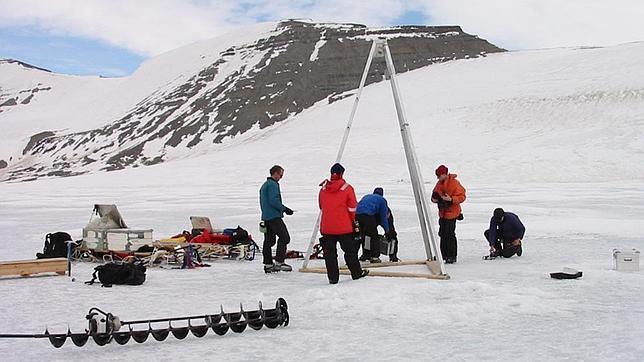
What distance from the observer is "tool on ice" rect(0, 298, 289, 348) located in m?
5.79

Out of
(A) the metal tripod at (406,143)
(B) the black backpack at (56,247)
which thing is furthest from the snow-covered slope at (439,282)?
(A) the metal tripod at (406,143)

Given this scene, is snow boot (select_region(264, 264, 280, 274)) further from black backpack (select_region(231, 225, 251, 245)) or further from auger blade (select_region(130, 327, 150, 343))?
auger blade (select_region(130, 327, 150, 343))

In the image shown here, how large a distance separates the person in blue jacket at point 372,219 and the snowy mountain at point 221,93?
58712 millimetres

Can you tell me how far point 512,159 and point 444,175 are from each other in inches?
1328

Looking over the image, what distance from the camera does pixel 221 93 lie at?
311 ft

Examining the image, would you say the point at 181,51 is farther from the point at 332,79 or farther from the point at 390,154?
the point at 390,154

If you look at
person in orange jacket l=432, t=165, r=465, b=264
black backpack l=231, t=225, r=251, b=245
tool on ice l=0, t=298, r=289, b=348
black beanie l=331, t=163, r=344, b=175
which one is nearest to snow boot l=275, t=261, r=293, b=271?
black beanie l=331, t=163, r=344, b=175

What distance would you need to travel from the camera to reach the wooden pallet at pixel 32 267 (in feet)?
32.1

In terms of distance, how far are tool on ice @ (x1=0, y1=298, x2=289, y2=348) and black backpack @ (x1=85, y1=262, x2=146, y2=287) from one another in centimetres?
264

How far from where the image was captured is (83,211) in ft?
86.0

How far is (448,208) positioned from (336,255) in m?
2.70

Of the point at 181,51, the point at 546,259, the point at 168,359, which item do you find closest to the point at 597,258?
the point at 546,259

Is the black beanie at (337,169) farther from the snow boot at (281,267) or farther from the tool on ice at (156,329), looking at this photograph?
the tool on ice at (156,329)

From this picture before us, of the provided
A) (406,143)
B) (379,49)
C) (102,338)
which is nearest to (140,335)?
(102,338)
